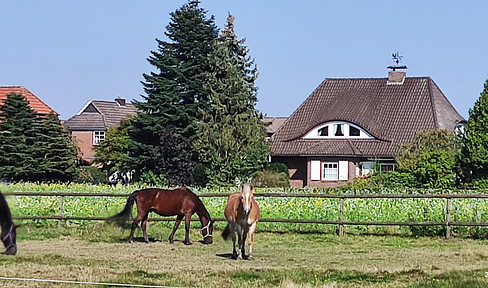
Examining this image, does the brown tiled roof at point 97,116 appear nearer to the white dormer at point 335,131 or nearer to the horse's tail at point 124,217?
the white dormer at point 335,131

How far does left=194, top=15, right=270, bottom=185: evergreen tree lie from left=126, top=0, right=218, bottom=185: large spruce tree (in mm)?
1148

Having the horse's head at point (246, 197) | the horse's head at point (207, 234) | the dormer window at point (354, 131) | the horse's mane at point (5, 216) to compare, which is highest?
the dormer window at point (354, 131)

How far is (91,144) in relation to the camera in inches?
2714

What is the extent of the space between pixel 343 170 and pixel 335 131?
3252mm

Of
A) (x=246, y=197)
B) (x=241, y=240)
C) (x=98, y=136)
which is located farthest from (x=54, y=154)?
(x=246, y=197)

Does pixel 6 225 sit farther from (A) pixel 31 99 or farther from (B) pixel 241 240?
(A) pixel 31 99

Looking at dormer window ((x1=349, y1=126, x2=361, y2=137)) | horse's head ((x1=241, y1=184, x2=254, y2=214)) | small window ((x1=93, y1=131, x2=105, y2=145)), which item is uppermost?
→ small window ((x1=93, y1=131, x2=105, y2=145))

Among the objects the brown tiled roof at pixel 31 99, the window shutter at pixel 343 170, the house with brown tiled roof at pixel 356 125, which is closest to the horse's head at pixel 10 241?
the house with brown tiled roof at pixel 356 125

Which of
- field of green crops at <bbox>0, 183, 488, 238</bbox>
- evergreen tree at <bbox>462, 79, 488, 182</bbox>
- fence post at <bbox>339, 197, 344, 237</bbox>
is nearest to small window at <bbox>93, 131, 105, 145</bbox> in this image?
evergreen tree at <bbox>462, 79, 488, 182</bbox>

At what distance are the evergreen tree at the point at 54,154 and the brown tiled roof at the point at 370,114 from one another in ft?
42.2

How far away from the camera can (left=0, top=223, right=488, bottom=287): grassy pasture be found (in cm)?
1175

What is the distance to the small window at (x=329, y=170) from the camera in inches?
1986

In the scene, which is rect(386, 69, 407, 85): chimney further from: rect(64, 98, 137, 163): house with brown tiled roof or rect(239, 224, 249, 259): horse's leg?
rect(239, 224, 249, 259): horse's leg

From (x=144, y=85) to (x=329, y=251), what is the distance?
36210 millimetres
